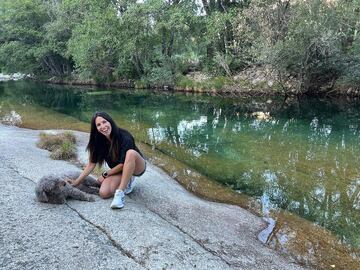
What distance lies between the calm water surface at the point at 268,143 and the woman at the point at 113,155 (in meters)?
3.64

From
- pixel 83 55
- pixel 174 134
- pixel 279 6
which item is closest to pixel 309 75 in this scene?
pixel 279 6

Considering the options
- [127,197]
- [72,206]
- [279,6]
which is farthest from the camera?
[279,6]

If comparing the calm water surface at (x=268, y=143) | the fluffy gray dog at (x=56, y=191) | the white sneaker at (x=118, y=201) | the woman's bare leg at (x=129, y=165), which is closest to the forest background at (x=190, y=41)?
the calm water surface at (x=268, y=143)

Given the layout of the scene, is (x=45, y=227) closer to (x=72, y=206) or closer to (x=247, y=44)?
(x=72, y=206)

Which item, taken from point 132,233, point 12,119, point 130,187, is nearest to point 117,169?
point 130,187

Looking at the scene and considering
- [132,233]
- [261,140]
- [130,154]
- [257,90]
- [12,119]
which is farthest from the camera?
[257,90]

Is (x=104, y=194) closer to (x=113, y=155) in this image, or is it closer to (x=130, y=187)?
(x=130, y=187)

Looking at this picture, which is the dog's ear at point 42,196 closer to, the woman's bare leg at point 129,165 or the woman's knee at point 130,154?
the woman's bare leg at point 129,165

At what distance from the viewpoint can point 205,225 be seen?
6961mm

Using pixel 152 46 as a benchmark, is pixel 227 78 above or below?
below

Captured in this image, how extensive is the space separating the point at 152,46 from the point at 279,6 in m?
14.4

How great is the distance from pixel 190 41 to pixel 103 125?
3075 centimetres

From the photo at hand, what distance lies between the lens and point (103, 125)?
21.3 feet

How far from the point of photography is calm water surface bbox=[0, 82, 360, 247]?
359 inches
